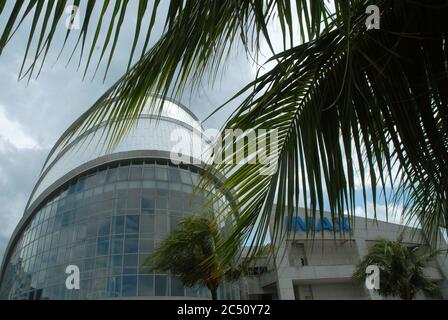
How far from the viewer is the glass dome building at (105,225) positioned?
21.0m

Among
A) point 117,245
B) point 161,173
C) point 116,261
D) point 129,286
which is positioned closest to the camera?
point 129,286

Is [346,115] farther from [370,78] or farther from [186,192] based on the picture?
[186,192]

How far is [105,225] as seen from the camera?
23.3m

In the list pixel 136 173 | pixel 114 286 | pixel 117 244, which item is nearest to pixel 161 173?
pixel 136 173

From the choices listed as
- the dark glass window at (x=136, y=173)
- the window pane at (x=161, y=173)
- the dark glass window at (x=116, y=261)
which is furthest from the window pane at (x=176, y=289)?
the dark glass window at (x=136, y=173)

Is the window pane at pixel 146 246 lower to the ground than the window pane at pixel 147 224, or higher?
lower

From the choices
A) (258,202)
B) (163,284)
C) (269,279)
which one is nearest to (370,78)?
(258,202)

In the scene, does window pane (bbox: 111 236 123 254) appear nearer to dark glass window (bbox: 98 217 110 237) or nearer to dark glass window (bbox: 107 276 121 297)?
dark glass window (bbox: 98 217 110 237)

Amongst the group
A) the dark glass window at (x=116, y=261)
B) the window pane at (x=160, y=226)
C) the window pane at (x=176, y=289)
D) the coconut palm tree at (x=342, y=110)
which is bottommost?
A: the coconut palm tree at (x=342, y=110)

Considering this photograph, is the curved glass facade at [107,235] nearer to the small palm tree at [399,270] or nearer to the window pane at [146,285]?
the window pane at [146,285]

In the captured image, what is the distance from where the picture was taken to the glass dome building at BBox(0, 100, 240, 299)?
2102 centimetres

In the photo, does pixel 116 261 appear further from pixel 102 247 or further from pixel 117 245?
pixel 102 247

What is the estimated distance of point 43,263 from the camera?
2347 centimetres
